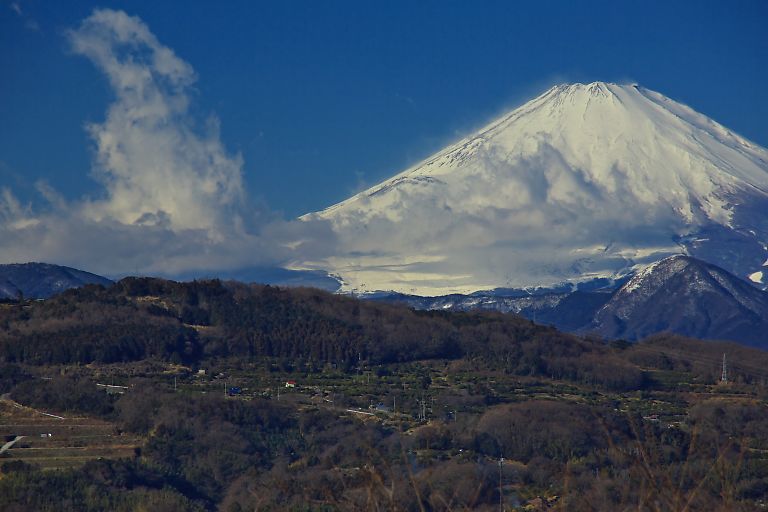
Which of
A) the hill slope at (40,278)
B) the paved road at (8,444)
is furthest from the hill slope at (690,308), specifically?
the paved road at (8,444)

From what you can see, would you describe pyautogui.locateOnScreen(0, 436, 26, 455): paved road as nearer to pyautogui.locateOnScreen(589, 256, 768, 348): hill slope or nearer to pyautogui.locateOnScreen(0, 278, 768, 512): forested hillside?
pyautogui.locateOnScreen(0, 278, 768, 512): forested hillside

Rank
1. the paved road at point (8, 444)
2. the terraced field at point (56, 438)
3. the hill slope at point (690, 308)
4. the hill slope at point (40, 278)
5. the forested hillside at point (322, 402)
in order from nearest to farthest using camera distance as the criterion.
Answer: the forested hillside at point (322, 402), the terraced field at point (56, 438), the paved road at point (8, 444), the hill slope at point (40, 278), the hill slope at point (690, 308)

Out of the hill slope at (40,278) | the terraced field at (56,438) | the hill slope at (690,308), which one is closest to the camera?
the terraced field at (56,438)

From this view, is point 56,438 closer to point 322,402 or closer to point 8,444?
point 8,444

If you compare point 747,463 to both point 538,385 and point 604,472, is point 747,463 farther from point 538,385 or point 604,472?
point 538,385

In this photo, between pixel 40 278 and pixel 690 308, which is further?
pixel 690 308

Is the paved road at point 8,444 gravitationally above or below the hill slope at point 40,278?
below

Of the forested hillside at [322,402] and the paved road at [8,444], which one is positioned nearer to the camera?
the forested hillside at [322,402]

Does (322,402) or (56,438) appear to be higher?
(322,402)

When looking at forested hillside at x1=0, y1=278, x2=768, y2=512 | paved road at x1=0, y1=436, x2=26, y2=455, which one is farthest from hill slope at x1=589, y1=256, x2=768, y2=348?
paved road at x1=0, y1=436, x2=26, y2=455

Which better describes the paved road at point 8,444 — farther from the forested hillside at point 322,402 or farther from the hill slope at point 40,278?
the hill slope at point 40,278

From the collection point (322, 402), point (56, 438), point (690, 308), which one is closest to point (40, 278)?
point (690, 308)

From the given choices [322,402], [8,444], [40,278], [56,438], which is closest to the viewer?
[8,444]

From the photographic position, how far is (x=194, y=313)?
90.8m
